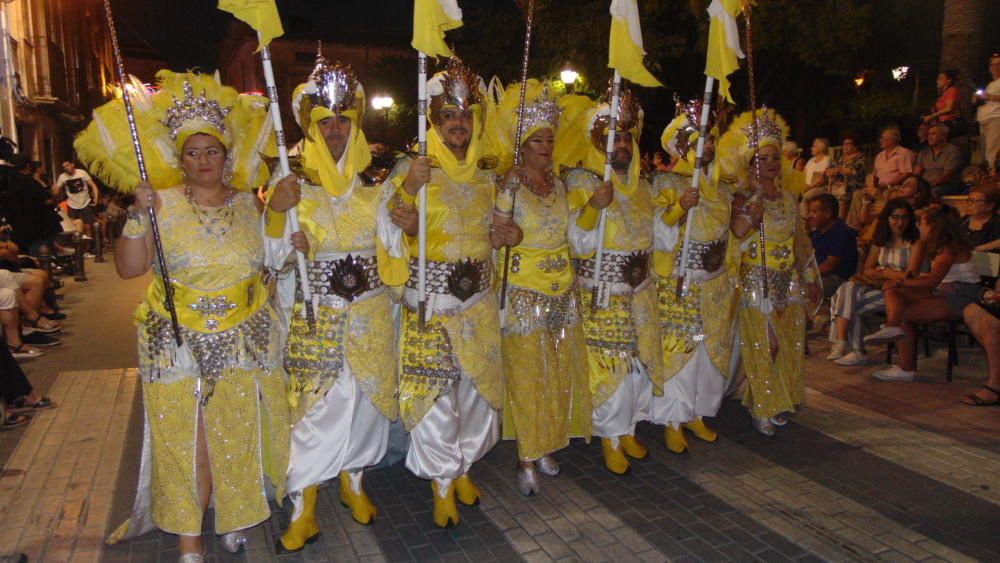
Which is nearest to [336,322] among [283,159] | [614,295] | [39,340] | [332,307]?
[332,307]

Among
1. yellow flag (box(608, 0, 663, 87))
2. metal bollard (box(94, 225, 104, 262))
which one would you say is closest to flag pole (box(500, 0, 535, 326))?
yellow flag (box(608, 0, 663, 87))

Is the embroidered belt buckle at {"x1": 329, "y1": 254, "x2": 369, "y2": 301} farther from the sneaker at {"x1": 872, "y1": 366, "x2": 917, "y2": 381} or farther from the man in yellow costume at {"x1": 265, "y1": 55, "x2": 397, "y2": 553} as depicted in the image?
the sneaker at {"x1": 872, "y1": 366, "x2": 917, "y2": 381}

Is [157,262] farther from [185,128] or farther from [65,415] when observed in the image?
[65,415]

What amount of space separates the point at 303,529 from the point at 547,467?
1.51m

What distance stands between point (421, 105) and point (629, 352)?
196cm

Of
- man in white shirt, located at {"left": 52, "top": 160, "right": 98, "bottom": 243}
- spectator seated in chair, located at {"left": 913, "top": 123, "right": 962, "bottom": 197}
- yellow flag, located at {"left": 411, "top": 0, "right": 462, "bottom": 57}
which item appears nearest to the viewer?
yellow flag, located at {"left": 411, "top": 0, "right": 462, "bottom": 57}

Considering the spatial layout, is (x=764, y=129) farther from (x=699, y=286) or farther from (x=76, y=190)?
(x=76, y=190)

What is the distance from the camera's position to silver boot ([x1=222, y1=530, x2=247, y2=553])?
11.7 feet

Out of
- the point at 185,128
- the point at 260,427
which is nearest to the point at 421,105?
the point at 185,128

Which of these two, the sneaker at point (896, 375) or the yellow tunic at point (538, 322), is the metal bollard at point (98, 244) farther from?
the sneaker at point (896, 375)

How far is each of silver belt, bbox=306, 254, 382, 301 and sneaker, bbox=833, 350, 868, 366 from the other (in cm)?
528

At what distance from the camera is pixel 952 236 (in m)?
6.52

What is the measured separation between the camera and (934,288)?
677cm

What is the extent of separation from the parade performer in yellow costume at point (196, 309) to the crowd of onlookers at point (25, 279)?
9.23 feet
